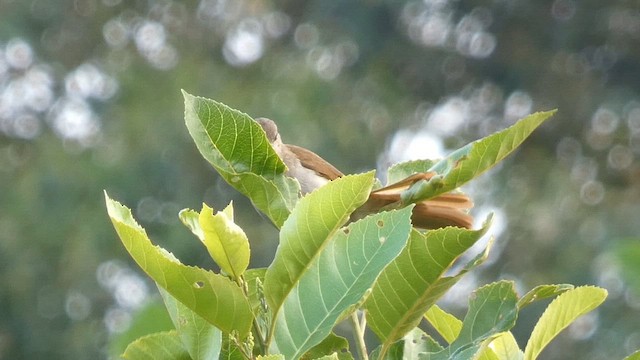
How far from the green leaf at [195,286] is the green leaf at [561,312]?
0.40m

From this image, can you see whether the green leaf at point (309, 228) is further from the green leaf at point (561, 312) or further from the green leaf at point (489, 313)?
the green leaf at point (561, 312)

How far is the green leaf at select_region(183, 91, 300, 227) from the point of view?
4.75 ft

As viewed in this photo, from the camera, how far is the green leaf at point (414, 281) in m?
1.36

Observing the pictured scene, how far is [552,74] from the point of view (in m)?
9.59

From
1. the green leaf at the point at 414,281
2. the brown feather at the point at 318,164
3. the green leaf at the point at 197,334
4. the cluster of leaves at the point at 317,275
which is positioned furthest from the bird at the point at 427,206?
the brown feather at the point at 318,164

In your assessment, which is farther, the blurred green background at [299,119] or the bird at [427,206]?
the blurred green background at [299,119]

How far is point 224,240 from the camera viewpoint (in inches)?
52.5

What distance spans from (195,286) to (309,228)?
15 centimetres

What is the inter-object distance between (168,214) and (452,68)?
3.03 m

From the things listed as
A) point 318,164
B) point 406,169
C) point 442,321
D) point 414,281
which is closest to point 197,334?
point 414,281

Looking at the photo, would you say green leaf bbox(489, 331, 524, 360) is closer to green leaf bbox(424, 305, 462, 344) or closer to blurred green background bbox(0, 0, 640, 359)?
green leaf bbox(424, 305, 462, 344)

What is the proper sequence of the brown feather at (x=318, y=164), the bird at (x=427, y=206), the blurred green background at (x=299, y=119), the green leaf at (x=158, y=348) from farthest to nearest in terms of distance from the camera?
1. the blurred green background at (x=299, y=119)
2. the brown feather at (x=318, y=164)
3. the bird at (x=427, y=206)
4. the green leaf at (x=158, y=348)

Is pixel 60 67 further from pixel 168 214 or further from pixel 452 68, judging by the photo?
pixel 452 68

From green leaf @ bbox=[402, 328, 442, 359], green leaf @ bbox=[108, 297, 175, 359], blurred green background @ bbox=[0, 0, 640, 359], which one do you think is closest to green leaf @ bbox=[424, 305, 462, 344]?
green leaf @ bbox=[402, 328, 442, 359]
